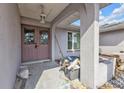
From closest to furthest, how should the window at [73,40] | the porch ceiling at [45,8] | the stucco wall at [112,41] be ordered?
the porch ceiling at [45,8] < the stucco wall at [112,41] < the window at [73,40]

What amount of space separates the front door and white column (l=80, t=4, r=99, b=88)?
3801 millimetres

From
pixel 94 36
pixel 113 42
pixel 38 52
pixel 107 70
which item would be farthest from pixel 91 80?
pixel 113 42

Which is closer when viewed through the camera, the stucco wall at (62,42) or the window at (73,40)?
the stucco wall at (62,42)

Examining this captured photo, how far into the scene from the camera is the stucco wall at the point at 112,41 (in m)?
7.98

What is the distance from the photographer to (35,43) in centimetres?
Answer: 637

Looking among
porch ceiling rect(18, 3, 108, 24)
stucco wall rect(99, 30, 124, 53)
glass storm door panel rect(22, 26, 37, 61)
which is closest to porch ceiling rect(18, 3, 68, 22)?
porch ceiling rect(18, 3, 108, 24)

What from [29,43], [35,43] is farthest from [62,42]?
[29,43]

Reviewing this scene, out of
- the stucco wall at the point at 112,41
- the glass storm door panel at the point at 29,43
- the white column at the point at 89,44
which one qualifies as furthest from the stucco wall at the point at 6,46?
the stucco wall at the point at 112,41

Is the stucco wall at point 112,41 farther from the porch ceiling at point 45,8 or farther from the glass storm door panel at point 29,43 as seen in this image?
the glass storm door panel at point 29,43

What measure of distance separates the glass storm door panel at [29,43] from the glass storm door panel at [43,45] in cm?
36

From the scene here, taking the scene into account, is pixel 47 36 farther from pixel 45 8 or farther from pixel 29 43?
pixel 45 8

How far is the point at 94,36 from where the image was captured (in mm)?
2758

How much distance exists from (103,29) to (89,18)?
21.7 ft

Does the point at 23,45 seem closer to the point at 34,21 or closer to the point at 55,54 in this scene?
the point at 34,21
